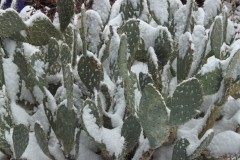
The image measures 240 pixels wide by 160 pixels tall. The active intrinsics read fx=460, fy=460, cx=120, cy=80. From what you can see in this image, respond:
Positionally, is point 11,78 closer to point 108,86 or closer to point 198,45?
point 108,86

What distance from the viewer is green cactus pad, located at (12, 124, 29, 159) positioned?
109 cm

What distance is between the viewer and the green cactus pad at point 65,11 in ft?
4.65

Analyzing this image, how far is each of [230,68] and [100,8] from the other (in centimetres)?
64

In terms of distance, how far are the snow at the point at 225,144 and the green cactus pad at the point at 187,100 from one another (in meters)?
0.20

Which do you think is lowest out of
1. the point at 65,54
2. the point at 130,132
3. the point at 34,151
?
the point at 34,151

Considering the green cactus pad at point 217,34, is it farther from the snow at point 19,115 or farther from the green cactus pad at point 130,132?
the snow at point 19,115

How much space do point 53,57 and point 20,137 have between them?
31 cm

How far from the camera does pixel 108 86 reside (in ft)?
4.18

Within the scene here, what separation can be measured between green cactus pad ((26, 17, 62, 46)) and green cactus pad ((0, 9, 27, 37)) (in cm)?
6

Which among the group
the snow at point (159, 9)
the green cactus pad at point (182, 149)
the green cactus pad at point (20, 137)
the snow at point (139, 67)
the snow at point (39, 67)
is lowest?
the green cactus pad at point (182, 149)

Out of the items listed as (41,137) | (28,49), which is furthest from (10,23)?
(41,137)

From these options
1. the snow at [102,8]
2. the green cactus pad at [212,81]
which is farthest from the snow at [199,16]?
the green cactus pad at [212,81]

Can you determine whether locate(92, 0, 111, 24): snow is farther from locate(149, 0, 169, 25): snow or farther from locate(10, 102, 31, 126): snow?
locate(10, 102, 31, 126): snow

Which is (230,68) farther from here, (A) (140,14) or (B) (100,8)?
(B) (100,8)
